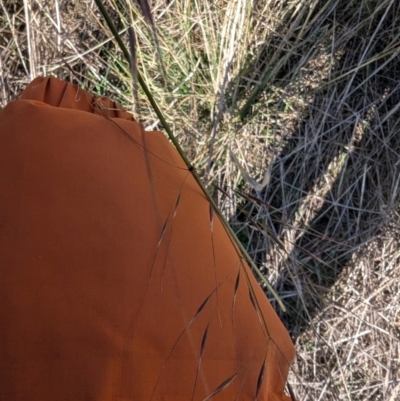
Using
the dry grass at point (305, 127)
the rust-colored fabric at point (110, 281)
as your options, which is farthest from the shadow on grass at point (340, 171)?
the rust-colored fabric at point (110, 281)

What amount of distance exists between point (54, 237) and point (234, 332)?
26 centimetres

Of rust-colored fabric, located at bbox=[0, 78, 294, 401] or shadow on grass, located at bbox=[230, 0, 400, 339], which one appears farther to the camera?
shadow on grass, located at bbox=[230, 0, 400, 339]

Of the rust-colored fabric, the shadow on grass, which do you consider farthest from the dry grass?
the rust-colored fabric

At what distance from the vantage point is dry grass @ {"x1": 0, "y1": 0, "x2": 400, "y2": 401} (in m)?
1.21

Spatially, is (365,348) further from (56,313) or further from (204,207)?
(56,313)

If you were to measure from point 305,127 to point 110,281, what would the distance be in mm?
819

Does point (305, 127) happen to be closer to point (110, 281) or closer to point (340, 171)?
point (340, 171)

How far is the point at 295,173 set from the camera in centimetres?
128

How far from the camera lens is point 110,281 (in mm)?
603

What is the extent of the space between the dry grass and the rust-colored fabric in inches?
21.4

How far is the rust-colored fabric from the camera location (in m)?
0.57

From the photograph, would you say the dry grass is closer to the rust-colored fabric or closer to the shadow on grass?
the shadow on grass

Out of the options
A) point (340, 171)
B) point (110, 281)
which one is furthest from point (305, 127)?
point (110, 281)

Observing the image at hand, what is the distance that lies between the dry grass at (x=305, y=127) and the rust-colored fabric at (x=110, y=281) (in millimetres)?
544
